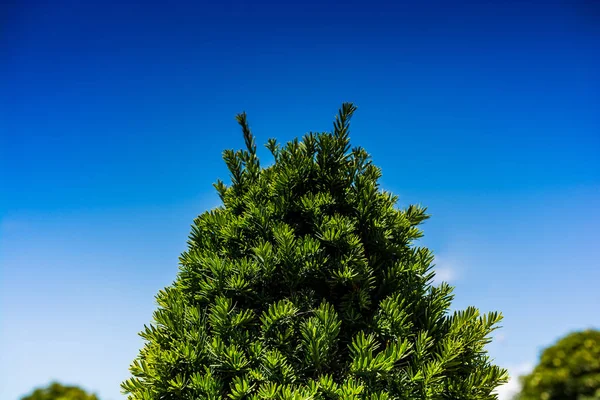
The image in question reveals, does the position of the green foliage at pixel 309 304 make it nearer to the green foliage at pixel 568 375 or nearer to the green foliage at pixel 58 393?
the green foliage at pixel 568 375

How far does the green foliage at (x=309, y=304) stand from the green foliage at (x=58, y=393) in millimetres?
1421

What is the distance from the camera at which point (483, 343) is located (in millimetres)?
5867

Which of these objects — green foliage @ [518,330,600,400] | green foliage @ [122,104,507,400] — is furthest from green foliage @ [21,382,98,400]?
green foliage @ [518,330,600,400]

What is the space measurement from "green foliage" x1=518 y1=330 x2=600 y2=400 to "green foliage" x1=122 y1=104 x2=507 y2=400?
895 millimetres

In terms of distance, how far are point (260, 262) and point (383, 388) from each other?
2055 mm

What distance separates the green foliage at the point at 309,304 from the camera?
17.3 ft

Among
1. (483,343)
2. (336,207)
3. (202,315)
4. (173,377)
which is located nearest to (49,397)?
(173,377)

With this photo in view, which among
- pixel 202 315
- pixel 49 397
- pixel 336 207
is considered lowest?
pixel 49 397

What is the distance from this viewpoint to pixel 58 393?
411 centimetres

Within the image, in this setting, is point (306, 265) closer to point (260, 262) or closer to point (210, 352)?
point (260, 262)

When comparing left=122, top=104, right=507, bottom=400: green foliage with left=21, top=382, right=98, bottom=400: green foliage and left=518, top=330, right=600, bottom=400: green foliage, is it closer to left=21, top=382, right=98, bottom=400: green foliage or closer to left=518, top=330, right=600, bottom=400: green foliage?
left=518, top=330, right=600, bottom=400: green foliage

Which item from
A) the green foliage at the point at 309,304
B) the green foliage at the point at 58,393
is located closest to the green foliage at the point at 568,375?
the green foliage at the point at 309,304

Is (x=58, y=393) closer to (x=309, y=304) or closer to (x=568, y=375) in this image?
(x=309, y=304)

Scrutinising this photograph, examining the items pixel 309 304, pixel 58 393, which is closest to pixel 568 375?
pixel 309 304
